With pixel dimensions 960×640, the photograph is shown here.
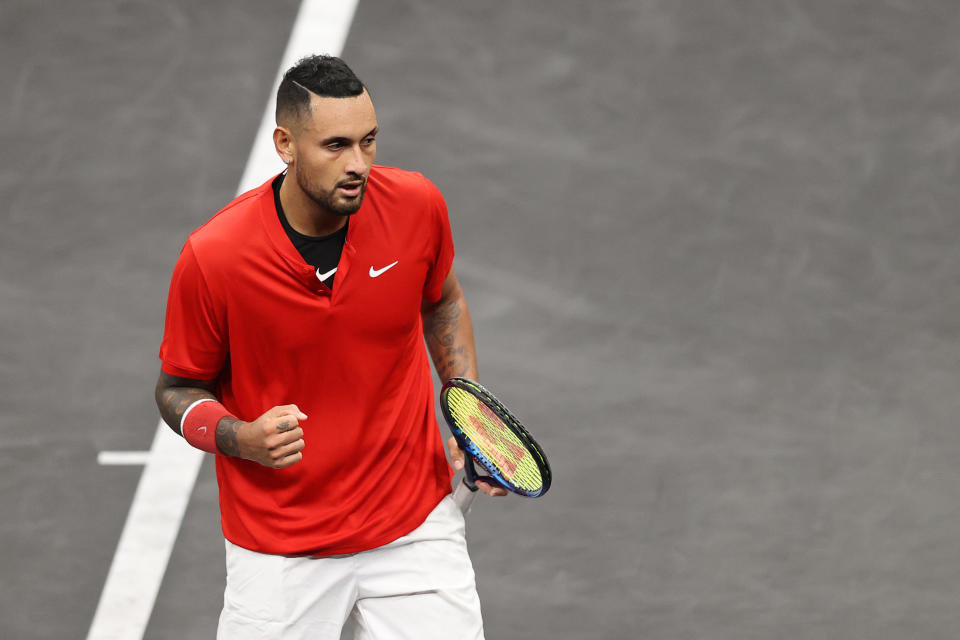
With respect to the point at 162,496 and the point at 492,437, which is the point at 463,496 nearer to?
the point at 492,437

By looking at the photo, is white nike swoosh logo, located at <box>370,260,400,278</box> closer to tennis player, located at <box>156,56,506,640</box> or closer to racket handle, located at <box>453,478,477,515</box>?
tennis player, located at <box>156,56,506,640</box>

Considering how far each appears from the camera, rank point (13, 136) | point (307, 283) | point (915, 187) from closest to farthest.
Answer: point (307, 283)
point (13, 136)
point (915, 187)

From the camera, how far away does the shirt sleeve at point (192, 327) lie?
2045mm

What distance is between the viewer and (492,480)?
2.27m

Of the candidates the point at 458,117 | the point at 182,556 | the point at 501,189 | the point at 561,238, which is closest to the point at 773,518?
the point at 561,238

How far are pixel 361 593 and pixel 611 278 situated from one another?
1.38m

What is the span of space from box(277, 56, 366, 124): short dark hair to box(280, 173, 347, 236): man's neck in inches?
5.1

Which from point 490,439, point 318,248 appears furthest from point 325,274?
point 490,439

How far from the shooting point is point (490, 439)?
7.34ft

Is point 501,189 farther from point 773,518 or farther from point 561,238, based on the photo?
point 773,518

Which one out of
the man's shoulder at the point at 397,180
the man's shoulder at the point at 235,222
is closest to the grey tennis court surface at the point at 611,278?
the man's shoulder at the point at 397,180

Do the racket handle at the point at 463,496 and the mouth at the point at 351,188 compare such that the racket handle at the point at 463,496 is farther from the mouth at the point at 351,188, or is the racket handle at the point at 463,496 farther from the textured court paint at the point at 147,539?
the textured court paint at the point at 147,539

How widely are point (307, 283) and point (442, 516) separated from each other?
0.55 metres

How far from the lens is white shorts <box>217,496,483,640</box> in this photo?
221cm
